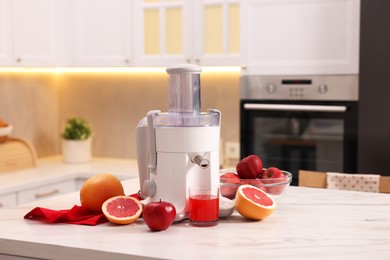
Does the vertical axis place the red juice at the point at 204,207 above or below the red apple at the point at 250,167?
below

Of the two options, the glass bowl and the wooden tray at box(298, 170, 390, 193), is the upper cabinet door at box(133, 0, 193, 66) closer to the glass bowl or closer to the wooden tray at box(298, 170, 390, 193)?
the wooden tray at box(298, 170, 390, 193)

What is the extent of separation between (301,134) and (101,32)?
141 cm

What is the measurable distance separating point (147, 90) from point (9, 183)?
49.4 inches

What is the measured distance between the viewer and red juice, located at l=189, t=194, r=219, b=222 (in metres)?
1.84

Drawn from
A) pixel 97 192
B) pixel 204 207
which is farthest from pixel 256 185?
pixel 97 192

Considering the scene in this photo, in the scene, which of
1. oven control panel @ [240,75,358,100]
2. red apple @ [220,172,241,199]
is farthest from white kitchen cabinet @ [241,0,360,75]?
red apple @ [220,172,241,199]

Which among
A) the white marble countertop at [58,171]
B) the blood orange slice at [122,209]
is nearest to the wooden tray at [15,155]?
the white marble countertop at [58,171]

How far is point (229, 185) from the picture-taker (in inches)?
80.0

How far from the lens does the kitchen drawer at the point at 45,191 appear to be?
11.4 ft

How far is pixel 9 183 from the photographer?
3.41 m

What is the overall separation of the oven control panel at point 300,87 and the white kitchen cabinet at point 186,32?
0.18 m

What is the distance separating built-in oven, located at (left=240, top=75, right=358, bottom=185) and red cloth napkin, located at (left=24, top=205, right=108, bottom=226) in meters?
1.69

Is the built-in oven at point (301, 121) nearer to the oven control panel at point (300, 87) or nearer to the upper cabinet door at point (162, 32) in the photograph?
the oven control panel at point (300, 87)

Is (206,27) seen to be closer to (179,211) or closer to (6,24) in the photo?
(6,24)
